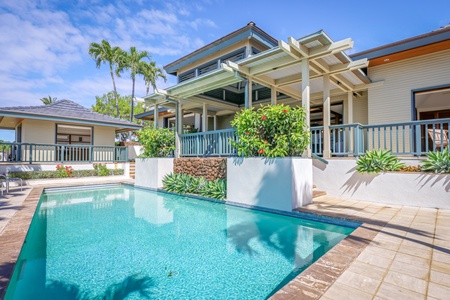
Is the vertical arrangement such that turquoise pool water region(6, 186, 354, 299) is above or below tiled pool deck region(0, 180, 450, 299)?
below

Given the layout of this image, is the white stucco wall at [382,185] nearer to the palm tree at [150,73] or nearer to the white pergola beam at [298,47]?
the white pergola beam at [298,47]

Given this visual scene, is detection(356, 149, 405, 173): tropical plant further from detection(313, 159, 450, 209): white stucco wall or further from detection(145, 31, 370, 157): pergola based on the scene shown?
detection(145, 31, 370, 157): pergola

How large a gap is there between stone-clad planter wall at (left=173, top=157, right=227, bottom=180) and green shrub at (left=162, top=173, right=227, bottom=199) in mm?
172

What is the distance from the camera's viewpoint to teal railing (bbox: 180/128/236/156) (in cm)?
837

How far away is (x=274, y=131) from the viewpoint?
6.34 meters

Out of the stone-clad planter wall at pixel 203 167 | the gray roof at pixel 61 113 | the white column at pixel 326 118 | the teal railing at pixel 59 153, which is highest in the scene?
the gray roof at pixel 61 113

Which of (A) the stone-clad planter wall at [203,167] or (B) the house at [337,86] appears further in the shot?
(A) the stone-clad planter wall at [203,167]

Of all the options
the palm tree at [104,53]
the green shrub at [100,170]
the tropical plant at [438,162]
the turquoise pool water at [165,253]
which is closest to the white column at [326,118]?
the tropical plant at [438,162]

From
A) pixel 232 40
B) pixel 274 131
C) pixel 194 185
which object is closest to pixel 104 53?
pixel 232 40

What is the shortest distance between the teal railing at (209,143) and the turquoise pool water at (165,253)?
101 inches

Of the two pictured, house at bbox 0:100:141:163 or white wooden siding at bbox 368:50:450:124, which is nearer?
white wooden siding at bbox 368:50:450:124

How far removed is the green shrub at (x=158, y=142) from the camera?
10430mm

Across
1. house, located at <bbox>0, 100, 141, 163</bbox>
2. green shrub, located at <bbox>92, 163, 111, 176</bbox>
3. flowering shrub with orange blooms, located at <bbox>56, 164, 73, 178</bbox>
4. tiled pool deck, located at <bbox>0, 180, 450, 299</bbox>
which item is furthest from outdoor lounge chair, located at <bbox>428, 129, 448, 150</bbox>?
house, located at <bbox>0, 100, 141, 163</bbox>

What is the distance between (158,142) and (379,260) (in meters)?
9.30
